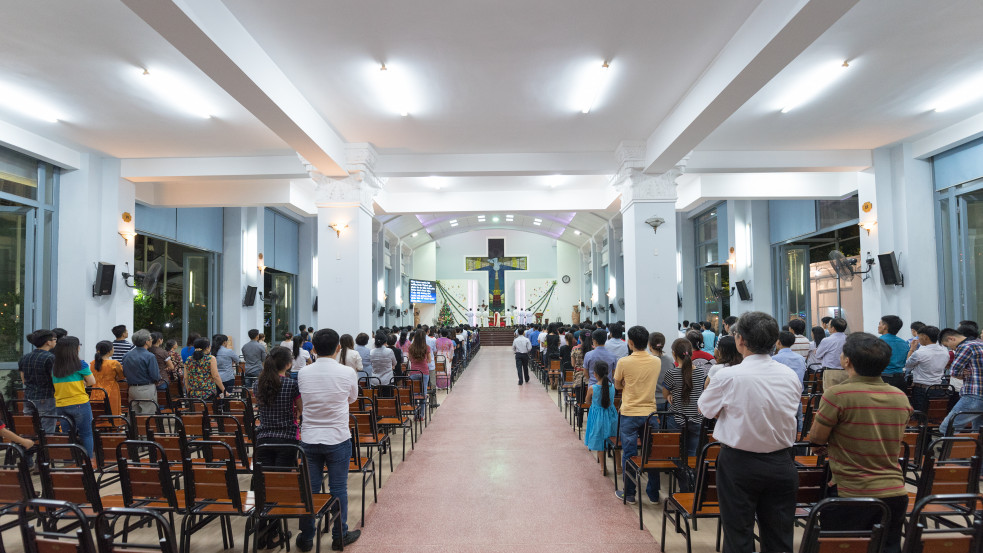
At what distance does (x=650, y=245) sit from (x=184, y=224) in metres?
9.49

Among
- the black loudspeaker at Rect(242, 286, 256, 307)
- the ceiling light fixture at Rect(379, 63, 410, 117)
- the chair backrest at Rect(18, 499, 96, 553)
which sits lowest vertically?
the chair backrest at Rect(18, 499, 96, 553)

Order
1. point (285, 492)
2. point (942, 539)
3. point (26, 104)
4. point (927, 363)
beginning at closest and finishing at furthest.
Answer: point (942, 539)
point (285, 492)
point (927, 363)
point (26, 104)

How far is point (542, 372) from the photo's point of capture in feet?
41.2

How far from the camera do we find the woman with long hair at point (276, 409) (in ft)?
11.9

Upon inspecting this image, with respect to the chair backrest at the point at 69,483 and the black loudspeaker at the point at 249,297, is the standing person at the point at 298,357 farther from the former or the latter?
the black loudspeaker at the point at 249,297

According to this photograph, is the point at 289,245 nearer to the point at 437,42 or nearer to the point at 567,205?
the point at 567,205

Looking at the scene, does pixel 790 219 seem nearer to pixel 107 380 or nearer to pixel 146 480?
pixel 107 380

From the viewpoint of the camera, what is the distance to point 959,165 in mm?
8766

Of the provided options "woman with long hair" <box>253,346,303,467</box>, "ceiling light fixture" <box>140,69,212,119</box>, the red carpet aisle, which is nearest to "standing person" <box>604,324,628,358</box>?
the red carpet aisle

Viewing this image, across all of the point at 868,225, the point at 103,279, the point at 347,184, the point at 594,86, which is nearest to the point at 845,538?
the point at 594,86

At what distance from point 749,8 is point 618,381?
3.53m

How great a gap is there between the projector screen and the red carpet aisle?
19915 mm

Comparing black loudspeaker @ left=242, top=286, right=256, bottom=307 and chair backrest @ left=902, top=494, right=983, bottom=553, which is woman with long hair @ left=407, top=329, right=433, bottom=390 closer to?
chair backrest @ left=902, top=494, right=983, bottom=553

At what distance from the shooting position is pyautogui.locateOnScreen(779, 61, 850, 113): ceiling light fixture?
639 cm
